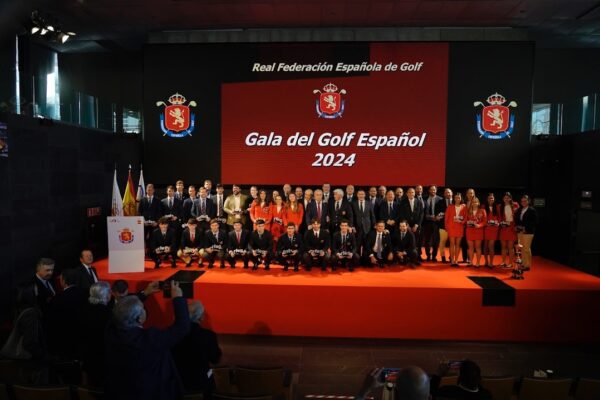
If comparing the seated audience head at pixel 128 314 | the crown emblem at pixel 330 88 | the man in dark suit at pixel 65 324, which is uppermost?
the crown emblem at pixel 330 88

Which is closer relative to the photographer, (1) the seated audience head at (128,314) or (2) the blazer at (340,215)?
(1) the seated audience head at (128,314)

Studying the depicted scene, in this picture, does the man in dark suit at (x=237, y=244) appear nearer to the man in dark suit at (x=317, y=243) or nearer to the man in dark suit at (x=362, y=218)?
the man in dark suit at (x=317, y=243)

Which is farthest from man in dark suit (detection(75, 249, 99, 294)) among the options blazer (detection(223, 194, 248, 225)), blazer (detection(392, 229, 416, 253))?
blazer (detection(392, 229, 416, 253))

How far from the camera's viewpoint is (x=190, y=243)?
8.16 m

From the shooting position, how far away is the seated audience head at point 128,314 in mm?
2482

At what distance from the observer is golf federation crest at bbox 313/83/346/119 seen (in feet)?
34.1

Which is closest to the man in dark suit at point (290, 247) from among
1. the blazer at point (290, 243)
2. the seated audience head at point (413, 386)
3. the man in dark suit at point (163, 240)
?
the blazer at point (290, 243)

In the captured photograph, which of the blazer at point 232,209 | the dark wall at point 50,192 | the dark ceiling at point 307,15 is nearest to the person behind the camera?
the dark wall at point 50,192

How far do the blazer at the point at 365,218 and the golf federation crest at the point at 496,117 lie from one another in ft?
13.3

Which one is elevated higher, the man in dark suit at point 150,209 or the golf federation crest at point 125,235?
the man in dark suit at point 150,209

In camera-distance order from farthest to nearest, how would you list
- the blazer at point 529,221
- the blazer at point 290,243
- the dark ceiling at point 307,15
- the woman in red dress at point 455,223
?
1. the dark ceiling at point 307,15
2. the blazer at point 529,221
3. the woman in red dress at point 455,223
4. the blazer at point 290,243

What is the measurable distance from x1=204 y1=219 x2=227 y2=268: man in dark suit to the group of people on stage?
0.02 metres

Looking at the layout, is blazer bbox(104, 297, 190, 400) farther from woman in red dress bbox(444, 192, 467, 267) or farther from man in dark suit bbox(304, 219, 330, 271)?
woman in red dress bbox(444, 192, 467, 267)

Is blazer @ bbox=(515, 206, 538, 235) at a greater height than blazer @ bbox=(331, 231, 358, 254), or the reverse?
blazer @ bbox=(515, 206, 538, 235)
